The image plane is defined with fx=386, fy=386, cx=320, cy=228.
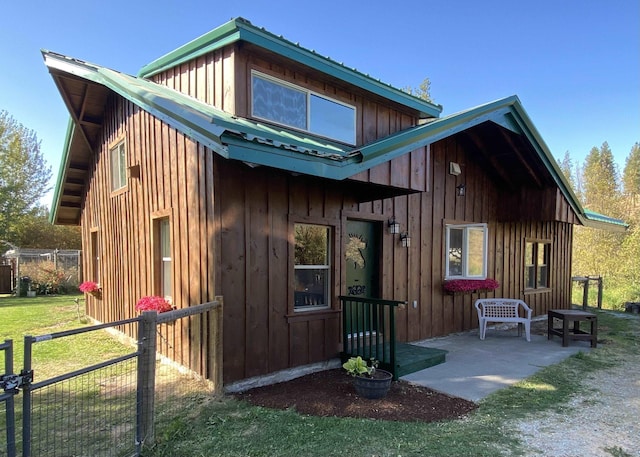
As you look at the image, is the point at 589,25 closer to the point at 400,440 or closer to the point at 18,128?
the point at 400,440

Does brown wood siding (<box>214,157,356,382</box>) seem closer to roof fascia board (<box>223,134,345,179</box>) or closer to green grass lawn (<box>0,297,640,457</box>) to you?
green grass lawn (<box>0,297,640,457</box>)

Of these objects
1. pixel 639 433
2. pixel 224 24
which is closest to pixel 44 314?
pixel 224 24

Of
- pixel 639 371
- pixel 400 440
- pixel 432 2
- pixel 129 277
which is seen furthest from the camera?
pixel 432 2

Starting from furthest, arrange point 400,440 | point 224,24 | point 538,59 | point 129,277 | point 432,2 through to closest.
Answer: point 538,59
point 432,2
point 129,277
point 224,24
point 400,440

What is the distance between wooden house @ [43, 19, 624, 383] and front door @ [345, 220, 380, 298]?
3 centimetres

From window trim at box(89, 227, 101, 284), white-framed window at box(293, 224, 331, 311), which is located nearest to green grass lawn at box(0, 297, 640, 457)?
white-framed window at box(293, 224, 331, 311)

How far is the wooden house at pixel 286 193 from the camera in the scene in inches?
177

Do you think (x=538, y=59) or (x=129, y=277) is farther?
(x=538, y=59)

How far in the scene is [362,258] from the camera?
6285 mm

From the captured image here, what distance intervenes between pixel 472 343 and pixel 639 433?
364 centimetres

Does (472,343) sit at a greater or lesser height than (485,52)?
lesser

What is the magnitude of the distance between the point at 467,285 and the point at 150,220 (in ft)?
19.1

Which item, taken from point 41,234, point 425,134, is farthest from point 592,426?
point 41,234

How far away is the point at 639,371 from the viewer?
17.8ft
